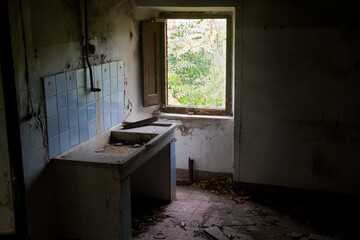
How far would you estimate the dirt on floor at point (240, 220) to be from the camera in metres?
4.12

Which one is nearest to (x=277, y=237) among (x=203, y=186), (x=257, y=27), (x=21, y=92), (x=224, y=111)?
(x=203, y=186)

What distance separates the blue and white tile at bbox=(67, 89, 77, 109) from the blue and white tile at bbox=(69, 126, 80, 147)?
21cm

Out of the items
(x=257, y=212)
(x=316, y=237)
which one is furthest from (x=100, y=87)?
(x=316, y=237)

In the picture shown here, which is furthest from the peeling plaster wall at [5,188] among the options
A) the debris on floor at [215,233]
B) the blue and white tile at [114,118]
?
the debris on floor at [215,233]

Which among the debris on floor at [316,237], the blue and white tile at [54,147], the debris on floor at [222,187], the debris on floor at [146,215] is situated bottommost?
the debris on floor at [316,237]

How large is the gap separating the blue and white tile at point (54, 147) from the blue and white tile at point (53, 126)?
1.6 inches

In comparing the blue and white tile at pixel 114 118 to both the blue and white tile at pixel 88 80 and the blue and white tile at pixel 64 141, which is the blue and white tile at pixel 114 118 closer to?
the blue and white tile at pixel 88 80

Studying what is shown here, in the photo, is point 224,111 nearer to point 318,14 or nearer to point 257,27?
point 257,27

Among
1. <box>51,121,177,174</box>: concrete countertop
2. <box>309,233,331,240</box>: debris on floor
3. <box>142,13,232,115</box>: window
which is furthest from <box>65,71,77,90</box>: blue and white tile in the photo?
<box>309,233,331,240</box>: debris on floor

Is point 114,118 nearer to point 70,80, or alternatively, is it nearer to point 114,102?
point 114,102

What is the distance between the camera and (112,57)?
4.45m

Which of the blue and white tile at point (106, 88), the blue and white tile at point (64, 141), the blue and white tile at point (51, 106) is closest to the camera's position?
the blue and white tile at point (51, 106)

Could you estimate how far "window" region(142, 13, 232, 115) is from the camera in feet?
17.9

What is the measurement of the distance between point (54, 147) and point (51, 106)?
14.0 inches
